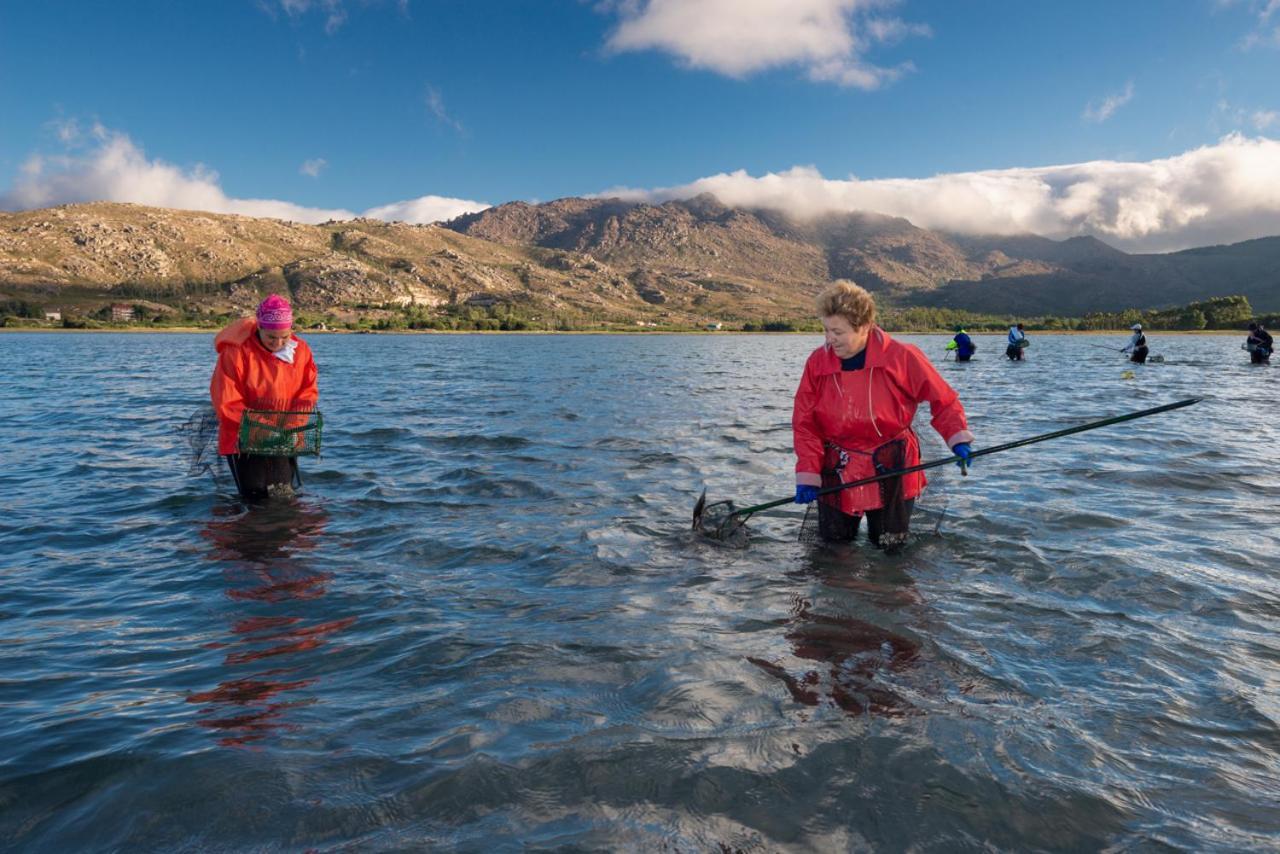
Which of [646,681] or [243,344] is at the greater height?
[243,344]

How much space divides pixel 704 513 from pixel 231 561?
607 centimetres

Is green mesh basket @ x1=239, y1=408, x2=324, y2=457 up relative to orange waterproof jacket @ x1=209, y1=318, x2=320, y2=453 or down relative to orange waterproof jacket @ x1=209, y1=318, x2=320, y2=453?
down

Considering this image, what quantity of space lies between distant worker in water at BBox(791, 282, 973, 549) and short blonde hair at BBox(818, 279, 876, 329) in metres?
0.01

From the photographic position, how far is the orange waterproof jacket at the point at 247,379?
Answer: 10.5m

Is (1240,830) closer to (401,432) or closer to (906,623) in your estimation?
(906,623)

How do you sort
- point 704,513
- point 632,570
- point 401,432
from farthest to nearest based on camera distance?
1. point 401,432
2. point 704,513
3. point 632,570

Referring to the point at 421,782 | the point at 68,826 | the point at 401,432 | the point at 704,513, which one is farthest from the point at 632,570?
the point at 401,432

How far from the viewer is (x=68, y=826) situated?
424cm

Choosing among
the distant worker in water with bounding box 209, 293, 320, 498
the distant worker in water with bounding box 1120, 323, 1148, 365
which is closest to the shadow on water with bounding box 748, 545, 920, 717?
the distant worker in water with bounding box 209, 293, 320, 498

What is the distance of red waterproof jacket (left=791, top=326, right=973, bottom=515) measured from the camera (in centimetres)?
812

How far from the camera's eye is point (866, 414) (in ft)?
27.6

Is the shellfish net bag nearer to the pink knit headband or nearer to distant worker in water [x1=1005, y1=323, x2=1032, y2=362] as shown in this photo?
the pink knit headband

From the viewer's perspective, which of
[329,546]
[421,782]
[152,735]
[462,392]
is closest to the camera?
[421,782]

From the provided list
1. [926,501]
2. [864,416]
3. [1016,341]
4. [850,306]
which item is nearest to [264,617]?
[864,416]
